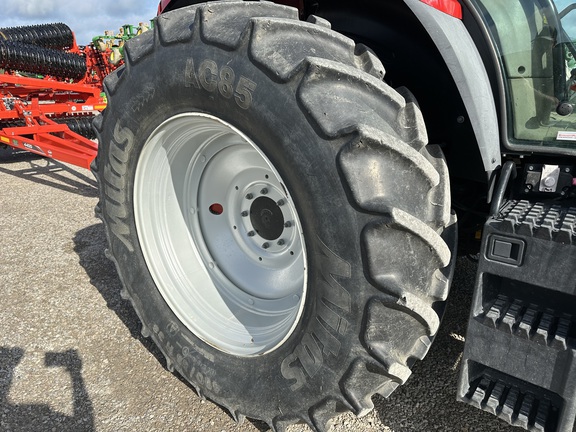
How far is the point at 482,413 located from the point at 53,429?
168 cm

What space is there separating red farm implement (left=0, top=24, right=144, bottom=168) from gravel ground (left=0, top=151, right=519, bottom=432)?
60.1 inches

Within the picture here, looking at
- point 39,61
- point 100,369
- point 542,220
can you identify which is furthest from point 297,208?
point 39,61

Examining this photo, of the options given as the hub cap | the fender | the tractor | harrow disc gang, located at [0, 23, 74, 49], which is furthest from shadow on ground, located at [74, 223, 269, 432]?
harrow disc gang, located at [0, 23, 74, 49]

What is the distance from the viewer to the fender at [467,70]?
4.20 ft

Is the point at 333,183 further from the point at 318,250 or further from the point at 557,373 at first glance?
the point at 557,373

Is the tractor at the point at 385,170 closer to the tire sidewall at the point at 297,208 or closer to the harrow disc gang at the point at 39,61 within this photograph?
the tire sidewall at the point at 297,208

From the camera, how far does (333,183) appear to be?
3.94 feet

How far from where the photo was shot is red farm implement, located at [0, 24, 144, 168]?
4.61 m

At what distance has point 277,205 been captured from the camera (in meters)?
1.87

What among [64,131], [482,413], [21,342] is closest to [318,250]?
[482,413]

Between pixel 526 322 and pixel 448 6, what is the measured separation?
0.94 m

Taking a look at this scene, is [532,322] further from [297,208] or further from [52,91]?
[52,91]

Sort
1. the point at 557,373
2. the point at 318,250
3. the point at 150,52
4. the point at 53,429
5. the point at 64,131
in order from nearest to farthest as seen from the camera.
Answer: the point at 557,373, the point at 318,250, the point at 150,52, the point at 53,429, the point at 64,131

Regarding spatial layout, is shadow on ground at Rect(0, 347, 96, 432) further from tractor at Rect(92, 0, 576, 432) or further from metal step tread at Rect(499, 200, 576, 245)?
metal step tread at Rect(499, 200, 576, 245)
